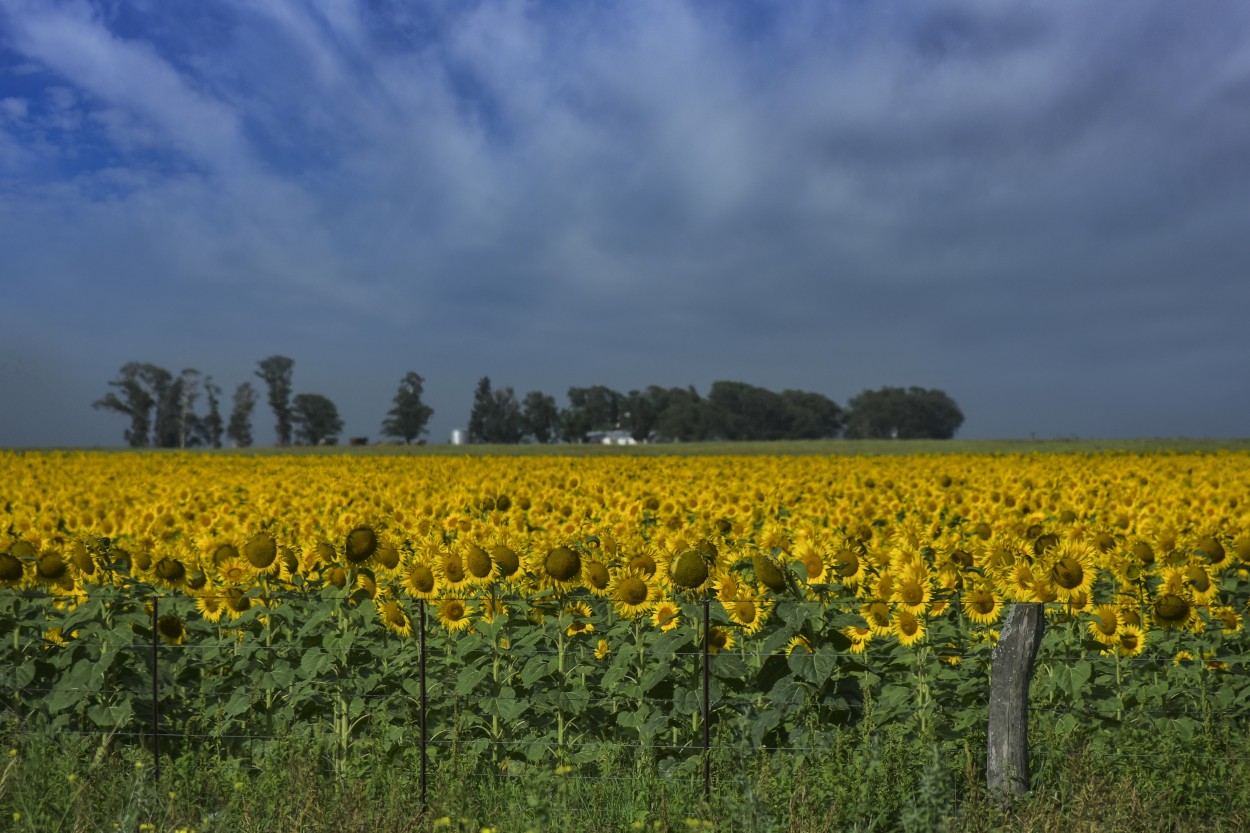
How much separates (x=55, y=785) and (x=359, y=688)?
2161 millimetres

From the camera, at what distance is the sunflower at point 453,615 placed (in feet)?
24.5

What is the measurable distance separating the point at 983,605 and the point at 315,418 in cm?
13322

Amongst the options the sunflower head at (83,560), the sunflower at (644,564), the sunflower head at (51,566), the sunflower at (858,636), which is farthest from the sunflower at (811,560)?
the sunflower head at (51,566)

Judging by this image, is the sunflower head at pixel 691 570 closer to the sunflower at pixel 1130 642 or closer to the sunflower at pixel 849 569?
the sunflower at pixel 849 569

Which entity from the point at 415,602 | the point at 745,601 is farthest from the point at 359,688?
the point at 745,601

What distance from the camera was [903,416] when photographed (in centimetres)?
15250

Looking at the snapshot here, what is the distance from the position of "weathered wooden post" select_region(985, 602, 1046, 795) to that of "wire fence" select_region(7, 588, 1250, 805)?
0.51m

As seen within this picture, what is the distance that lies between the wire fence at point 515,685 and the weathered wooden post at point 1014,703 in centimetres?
51

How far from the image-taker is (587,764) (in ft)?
23.0

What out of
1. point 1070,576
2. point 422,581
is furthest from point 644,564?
point 1070,576

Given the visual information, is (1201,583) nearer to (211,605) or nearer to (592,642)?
(592,642)

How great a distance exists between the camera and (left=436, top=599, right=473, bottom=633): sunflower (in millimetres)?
7477

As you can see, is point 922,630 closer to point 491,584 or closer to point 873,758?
point 873,758

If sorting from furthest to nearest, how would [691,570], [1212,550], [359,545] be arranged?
1. [1212,550]
2. [359,545]
3. [691,570]
